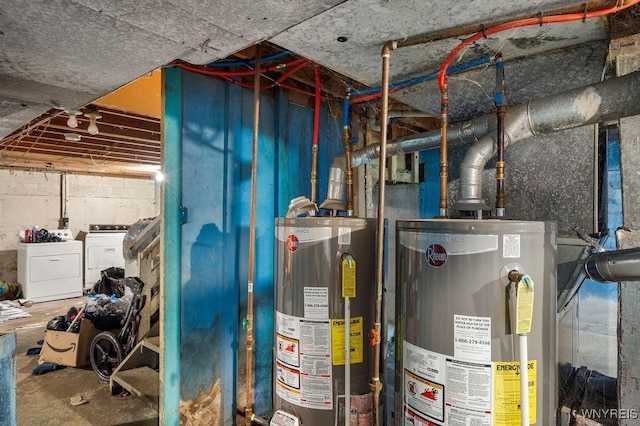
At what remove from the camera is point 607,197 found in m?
1.91

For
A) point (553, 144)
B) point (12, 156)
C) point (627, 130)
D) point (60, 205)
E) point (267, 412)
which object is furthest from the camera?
point (60, 205)

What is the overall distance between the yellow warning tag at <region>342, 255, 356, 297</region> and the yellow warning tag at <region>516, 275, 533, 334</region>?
632mm

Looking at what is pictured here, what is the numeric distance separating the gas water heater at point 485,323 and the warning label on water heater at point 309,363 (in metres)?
0.43

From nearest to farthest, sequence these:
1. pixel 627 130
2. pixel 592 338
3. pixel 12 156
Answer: pixel 627 130, pixel 592 338, pixel 12 156

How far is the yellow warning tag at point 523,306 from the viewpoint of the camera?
100 cm

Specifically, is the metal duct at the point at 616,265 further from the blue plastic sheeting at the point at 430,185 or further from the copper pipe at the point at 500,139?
the blue plastic sheeting at the point at 430,185

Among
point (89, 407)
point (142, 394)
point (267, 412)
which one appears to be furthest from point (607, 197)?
point (89, 407)

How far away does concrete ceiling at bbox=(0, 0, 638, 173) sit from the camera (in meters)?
1.03

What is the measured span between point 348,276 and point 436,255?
429 millimetres

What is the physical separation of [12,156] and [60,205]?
6.34ft

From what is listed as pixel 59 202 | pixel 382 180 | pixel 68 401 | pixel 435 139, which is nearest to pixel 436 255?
pixel 382 180

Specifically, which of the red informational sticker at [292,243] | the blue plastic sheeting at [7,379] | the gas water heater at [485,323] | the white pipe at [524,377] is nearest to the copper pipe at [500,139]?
the gas water heater at [485,323]

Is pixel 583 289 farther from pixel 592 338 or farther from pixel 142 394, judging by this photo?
pixel 142 394

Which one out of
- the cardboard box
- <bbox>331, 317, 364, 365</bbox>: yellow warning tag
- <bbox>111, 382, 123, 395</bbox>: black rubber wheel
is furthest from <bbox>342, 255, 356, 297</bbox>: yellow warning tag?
the cardboard box
